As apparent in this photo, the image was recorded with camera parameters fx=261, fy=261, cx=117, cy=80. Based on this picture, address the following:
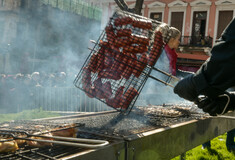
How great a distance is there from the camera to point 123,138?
2.15 meters

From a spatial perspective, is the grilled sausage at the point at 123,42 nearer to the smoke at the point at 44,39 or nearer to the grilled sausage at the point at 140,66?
the grilled sausage at the point at 140,66

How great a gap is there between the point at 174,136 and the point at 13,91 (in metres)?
6.02

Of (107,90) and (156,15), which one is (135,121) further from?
(156,15)

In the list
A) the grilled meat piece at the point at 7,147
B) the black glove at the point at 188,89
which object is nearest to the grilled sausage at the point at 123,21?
the black glove at the point at 188,89

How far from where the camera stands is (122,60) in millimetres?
3010

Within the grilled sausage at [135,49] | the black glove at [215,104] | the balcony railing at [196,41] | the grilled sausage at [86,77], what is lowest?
the black glove at [215,104]

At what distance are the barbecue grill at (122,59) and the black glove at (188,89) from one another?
106cm

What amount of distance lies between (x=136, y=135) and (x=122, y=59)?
1.04 m

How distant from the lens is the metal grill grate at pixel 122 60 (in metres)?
3.01

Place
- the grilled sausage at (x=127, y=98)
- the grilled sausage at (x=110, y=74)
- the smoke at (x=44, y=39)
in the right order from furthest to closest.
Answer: the smoke at (x=44, y=39)
the grilled sausage at (x=110, y=74)
the grilled sausage at (x=127, y=98)

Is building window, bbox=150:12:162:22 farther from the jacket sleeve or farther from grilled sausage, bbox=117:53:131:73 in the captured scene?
the jacket sleeve

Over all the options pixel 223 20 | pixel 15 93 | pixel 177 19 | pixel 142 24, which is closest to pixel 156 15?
pixel 177 19

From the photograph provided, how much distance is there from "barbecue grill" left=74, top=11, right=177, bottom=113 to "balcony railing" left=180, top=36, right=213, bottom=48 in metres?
19.0

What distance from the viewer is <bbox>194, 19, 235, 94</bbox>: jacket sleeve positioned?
1.53 metres
